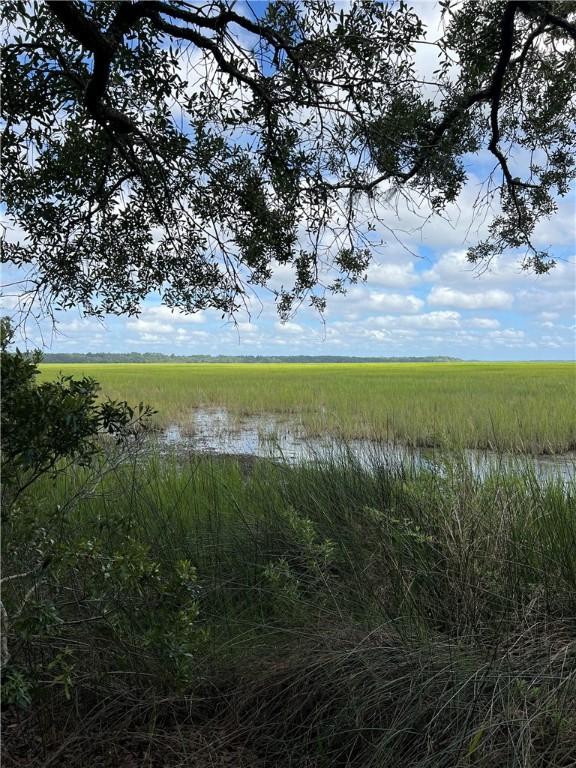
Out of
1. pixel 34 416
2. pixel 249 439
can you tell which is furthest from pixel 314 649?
pixel 249 439

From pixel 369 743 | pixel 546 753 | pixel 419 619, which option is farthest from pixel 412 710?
pixel 419 619

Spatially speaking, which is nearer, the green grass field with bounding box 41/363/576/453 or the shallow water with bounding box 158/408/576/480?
the shallow water with bounding box 158/408/576/480

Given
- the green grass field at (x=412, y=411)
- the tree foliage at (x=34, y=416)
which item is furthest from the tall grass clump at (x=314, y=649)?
the green grass field at (x=412, y=411)

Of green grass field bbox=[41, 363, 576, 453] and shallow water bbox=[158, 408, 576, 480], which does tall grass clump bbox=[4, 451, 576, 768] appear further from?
green grass field bbox=[41, 363, 576, 453]

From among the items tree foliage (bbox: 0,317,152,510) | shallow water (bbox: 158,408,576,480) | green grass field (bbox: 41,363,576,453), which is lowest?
shallow water (bbox: 158,408,576,480)

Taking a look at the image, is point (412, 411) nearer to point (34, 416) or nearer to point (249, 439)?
point (249, 439)

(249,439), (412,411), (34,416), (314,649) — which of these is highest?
(34,416)

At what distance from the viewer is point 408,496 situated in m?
4.34

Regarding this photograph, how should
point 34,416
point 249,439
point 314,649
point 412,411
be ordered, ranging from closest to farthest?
point 34,416 < point 314,649 < point 249,439 < point 412,411

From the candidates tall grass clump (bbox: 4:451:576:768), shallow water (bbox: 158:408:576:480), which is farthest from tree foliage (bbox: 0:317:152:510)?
shallow water (bbox: 158:408:576:480)

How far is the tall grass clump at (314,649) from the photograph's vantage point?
205 centimetres

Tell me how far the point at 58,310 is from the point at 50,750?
3059 millimetres

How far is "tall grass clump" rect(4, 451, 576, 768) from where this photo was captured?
2053 millimetres

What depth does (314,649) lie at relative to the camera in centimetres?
251
